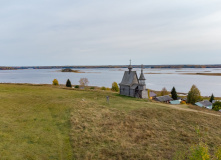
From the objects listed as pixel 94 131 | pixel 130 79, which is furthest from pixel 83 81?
pixel 94 131

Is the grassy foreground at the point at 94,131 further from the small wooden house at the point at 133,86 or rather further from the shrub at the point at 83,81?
the shrub at the point at 83,81

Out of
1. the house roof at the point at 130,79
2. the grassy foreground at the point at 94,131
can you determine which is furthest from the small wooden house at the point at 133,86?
the grassy foreground at the point at 94,131

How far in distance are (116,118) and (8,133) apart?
40.7 ft

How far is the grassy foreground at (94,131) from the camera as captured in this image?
13.8 m

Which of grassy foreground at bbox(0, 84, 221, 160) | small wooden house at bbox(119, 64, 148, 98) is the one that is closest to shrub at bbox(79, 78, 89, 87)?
small wooden house at bbox(119, 64, 148, 98)

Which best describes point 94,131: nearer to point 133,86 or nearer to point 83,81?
point 133,86

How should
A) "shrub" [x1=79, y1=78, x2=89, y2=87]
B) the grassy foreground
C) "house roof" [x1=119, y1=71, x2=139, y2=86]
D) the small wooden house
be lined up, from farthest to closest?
"shrub" [x1=79, y1=78, x2=89, y2=87], "house roof" [x1=119, y1=71, x2=139, y2=86], the small wooden house, the grassy foreground

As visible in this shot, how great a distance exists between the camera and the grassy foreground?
13795 millimetres

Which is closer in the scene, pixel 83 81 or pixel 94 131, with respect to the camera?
pixel 94 131

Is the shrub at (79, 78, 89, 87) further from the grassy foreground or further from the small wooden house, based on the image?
the grassy foreground

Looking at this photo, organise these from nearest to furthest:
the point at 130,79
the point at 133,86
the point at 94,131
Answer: the point at 94,131
the point at 133,86
the point at 130,79

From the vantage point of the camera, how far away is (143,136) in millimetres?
17359

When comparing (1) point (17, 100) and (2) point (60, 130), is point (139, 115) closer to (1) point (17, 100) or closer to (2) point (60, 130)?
(2) point (60, 130)

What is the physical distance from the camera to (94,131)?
57.2 feet
